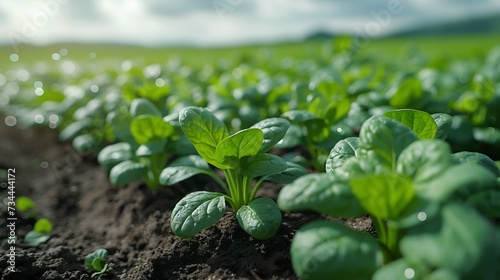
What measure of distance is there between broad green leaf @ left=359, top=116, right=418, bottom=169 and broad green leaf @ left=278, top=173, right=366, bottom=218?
0.81 feet

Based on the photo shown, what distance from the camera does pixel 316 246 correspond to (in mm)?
1450

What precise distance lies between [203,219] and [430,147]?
3.33 ft

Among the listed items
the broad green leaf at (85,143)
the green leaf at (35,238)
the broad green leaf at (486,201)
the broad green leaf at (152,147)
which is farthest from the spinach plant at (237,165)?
the broad green leaf at (85,143)

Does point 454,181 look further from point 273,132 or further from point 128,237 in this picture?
point 128,237

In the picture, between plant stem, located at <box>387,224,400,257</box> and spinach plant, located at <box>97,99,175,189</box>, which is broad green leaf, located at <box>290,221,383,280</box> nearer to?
plant stem, located at <box>387,224,400,257</box>

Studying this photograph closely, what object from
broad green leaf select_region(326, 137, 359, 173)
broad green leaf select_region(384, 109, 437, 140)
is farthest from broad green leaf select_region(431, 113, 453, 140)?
broad green leaf select_region(326, 137, 359, 173)

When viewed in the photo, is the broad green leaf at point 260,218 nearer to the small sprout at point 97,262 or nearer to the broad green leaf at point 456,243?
the broad green leaf at point 456,243

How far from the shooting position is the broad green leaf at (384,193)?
1469 mm

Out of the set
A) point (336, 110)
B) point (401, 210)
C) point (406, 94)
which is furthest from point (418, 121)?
point (406, 94)

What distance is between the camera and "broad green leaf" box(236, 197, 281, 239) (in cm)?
200

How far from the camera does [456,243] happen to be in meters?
1.25

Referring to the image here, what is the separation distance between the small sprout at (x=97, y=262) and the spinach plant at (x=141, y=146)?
452mm

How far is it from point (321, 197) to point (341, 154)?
456 mm

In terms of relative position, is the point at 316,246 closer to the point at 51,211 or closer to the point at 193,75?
the point at 51,211
